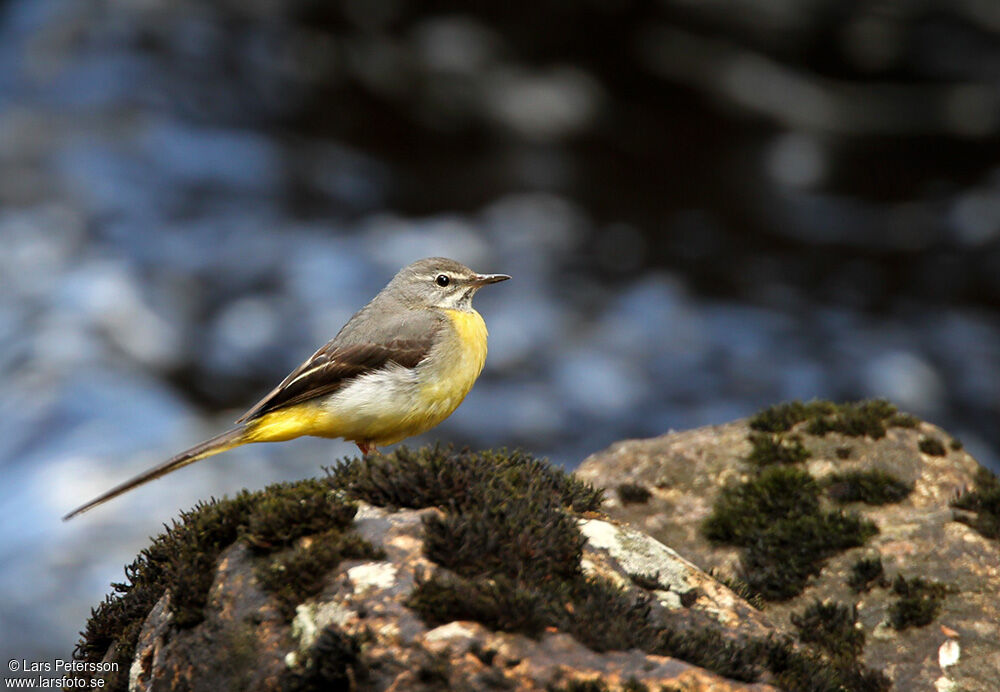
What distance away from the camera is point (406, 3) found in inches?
781

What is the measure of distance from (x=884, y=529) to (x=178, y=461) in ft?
18.5

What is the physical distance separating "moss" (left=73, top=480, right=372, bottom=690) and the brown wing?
5.91 ft

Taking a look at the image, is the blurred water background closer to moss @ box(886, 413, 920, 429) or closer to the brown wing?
moss @ box(886, 413, 920, 429)

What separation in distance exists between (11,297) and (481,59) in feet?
30.4

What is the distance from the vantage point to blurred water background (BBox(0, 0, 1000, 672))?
53.2 feet

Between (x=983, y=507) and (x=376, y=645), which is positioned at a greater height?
(x=983, y=507)

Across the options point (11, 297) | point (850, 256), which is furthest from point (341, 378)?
point (850, 256)

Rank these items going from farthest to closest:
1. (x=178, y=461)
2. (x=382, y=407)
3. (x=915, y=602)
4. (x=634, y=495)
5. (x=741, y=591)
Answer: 1. (x=634, y=495)
2. (x=382, y=407)
3. (x=915, y=602)
4. (x=178, y=461)
5. (x=741, y=591)

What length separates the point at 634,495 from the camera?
9562 millimetres

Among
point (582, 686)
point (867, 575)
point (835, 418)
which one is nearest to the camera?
point (582, 686)

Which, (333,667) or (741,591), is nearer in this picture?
(333,667)

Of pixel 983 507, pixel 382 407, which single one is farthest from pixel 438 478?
pixel 983 507

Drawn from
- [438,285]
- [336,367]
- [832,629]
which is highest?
[438,285]

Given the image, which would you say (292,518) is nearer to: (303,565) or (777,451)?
(303,565)
